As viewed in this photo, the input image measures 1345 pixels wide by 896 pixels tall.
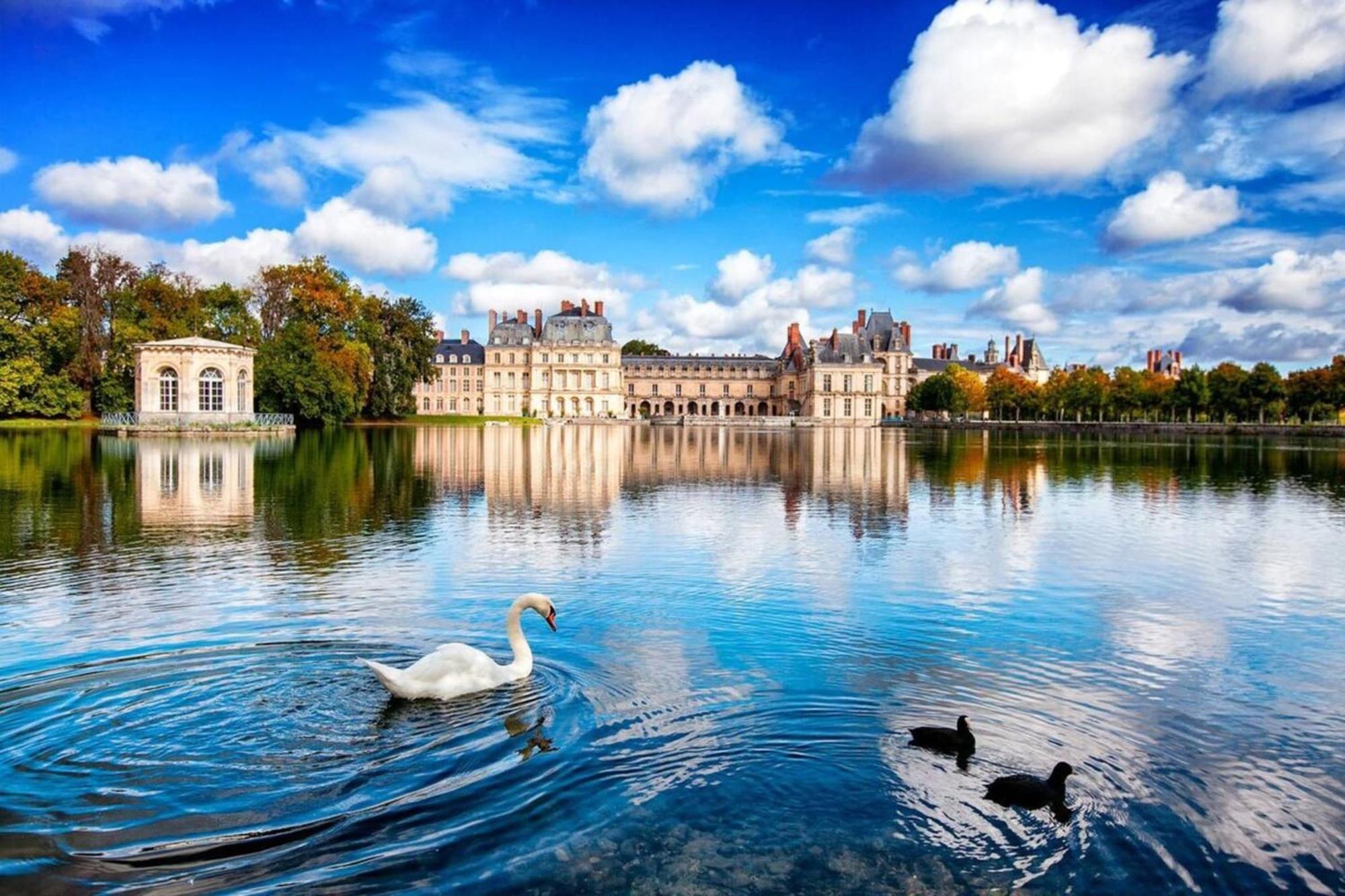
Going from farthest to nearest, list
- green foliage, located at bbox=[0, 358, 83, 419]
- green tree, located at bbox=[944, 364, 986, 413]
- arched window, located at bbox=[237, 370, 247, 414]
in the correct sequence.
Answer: green tree, located at bbox=[944, 364, 986, 413] < arched window, located at bbox=[237, 370, 247, 414] < green foliage, located at bbox=[0, 358, 83, 419]

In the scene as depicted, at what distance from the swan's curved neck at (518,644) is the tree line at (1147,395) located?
87656 mm

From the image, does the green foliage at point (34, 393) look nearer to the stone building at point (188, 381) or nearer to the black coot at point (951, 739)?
the stone building at point (188, 381)

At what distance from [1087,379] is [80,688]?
106 metres

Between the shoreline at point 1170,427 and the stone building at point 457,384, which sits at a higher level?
the stone building at point 457,384

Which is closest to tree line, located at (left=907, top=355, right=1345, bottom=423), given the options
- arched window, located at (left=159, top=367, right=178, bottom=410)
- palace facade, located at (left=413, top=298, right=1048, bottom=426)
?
palace facade, located at (left=413, top=298, right=1048, bottom=426)

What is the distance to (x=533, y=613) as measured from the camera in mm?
10594

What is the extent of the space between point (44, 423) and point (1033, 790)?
61542 mm

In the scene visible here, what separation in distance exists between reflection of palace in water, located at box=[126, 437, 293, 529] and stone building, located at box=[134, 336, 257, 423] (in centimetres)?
1064

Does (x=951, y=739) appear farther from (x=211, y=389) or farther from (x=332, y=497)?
(x=211, y=389)

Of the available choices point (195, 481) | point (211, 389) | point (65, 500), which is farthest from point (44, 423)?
point (65, 500)

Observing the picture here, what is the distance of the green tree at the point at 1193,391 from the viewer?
88.4 m

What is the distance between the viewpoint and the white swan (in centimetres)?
724

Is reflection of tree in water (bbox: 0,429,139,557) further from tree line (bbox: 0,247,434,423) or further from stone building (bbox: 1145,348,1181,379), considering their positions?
stone building (bbox: 1145,348,1181,379)

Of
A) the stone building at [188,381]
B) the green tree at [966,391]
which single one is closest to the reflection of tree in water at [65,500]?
the stone building at [188,381]
